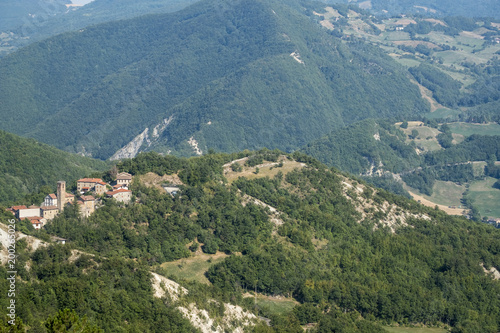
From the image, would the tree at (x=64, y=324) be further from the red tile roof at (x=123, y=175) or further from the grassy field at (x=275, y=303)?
the red tile roof at (x=123, y=175)

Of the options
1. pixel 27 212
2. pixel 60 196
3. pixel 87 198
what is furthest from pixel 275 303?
pixel 27 212

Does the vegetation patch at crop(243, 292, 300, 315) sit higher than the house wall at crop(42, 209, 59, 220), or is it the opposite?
the house wall at crop(42, 209, 59, 220)

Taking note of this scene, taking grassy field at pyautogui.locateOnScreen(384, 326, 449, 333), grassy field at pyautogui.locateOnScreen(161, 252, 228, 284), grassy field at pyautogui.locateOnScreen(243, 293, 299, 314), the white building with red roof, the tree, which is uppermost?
the tree

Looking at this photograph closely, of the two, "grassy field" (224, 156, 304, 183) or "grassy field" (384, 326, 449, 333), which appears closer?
"grassy field" (384, 326, 449, 333)

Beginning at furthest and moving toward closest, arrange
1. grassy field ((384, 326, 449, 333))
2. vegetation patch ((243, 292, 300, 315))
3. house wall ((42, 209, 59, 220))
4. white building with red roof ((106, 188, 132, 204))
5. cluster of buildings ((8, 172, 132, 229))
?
white building with red roof ((106, 188, 132, 204))
house wall ((42, 209, 59, 220))
cluster of buildings ((8, 172, 132, 229))
grassy field ((384, 326, 449, 333))
vegetation patch ((243, 292, 300, 315))

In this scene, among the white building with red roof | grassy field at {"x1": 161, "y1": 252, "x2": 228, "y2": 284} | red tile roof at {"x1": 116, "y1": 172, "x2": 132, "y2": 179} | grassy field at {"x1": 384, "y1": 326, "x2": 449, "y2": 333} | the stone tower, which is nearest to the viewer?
grassy field at {"x1": 384, "y1": 326, "x2": 449, "y2": 333}

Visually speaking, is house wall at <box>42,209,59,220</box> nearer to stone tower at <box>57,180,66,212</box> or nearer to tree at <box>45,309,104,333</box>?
stone tower at <box>57,180,66,212</box>

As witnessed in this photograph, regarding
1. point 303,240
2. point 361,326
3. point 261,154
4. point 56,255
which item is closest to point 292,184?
point 261,154

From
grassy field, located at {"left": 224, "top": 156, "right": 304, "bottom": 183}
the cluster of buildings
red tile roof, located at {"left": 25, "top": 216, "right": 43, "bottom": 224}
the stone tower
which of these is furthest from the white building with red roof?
grassy field, located at {"left": 224, "top": 156, "right": 304, "bottom": 183}
